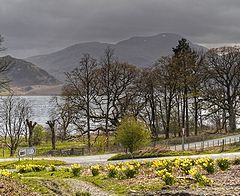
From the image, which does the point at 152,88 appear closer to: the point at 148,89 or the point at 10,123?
the point at 148,89

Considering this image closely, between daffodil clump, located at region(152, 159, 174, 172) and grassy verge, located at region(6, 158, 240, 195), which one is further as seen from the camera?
daffodil clump, located at region(152, 159, 174, 172)

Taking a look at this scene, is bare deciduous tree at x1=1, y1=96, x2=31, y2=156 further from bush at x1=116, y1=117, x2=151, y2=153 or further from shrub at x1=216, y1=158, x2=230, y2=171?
shrub at x1=216, y1=158, x2=230, y2=171

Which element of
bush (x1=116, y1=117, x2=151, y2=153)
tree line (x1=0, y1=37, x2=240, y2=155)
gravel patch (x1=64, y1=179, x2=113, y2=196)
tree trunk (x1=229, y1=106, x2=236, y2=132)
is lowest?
gravel patch (x1=64, y1=179, x2=113, y2=196)

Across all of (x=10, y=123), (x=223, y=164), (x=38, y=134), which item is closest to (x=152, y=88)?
(x=38, y=134)

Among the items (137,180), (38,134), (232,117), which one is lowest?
(137,180)

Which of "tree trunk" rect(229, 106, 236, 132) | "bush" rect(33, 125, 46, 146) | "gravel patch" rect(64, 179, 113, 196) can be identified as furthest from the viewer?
"bush" rect(33, 125, 46, 146)

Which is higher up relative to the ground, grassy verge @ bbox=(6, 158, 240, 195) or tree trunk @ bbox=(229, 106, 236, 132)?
tree trunk @ bbox=(229, 106, 236, 132)

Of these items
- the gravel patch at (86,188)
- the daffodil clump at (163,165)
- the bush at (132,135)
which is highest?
the bush at (132,135)

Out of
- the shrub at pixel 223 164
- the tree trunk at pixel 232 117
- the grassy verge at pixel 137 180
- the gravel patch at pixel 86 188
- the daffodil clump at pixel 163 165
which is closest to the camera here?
the grassy verge at pixel 137 180

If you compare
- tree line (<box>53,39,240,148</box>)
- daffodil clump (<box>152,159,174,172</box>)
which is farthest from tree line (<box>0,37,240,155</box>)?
daffodil clump (<box>152,159,174,172</box>)

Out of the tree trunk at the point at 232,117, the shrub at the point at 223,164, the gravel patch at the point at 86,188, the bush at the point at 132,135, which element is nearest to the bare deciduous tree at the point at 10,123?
the bush at the point at 132,135

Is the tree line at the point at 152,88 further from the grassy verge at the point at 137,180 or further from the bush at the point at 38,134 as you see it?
the grassy verge at the point at 137,180

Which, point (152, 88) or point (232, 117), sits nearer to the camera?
point (152, 88)

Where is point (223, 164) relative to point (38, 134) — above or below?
below
